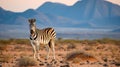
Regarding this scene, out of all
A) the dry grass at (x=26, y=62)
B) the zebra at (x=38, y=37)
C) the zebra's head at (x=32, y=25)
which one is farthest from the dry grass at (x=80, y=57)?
the dry grass at (x=26, y=62)

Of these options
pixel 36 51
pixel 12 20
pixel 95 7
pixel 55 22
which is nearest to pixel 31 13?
pixel 55 22

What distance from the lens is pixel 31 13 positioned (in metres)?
142

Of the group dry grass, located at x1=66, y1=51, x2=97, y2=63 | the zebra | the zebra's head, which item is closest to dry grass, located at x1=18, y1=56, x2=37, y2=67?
the zebra

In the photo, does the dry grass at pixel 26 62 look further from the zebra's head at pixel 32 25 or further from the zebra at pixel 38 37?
the zebra's head at pixel 32 25

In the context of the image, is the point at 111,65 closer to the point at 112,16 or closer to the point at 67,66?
the point at 67,66

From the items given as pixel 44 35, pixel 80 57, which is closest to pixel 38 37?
pixel 44 35

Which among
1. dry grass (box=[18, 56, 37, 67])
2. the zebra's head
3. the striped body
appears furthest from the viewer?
the striped body

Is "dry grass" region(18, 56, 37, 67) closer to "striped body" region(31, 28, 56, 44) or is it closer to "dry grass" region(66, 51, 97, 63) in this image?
"striped body" region(31, 28, 56, 44)

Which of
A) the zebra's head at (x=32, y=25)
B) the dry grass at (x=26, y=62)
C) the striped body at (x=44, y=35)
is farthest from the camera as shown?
the striped body at (x=44, y=35)

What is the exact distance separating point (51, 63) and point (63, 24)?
127m

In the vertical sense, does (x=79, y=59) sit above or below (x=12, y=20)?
above

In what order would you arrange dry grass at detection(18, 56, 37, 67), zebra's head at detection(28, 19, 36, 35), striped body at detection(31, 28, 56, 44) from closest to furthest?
dry grass at detection(18, 56, 37, 67)
zebra's head at detection(28, 19, 36, 35)
striped body at detection(31, 28, 56, 44)

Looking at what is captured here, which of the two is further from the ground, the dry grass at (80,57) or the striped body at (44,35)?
the striped body at (44,35)

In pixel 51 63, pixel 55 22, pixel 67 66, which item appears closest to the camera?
pixel 67 66
